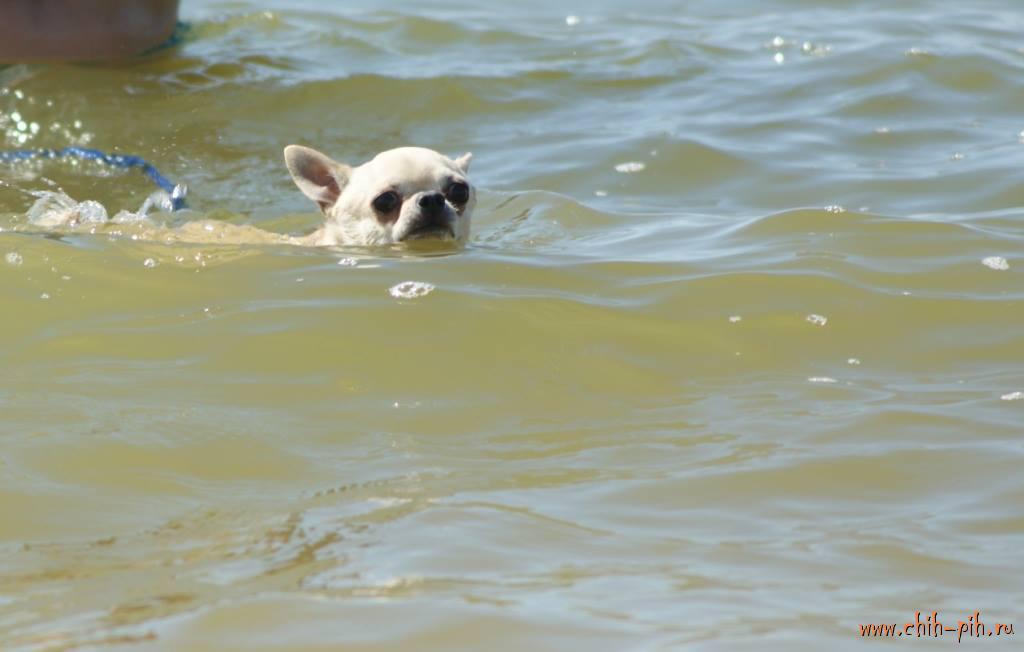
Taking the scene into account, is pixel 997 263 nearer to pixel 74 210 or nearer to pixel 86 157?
pixel 74 210

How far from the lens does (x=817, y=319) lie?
212 inches

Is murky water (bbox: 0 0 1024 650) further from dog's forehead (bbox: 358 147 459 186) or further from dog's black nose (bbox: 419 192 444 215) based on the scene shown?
dog's forehead (bbox: 358 147 459 186)

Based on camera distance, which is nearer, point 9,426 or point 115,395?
point 9,426

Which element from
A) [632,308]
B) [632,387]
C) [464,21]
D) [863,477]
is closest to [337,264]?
[632,308]

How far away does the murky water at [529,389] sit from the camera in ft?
10.5

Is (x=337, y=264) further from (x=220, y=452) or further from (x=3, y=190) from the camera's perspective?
(x=3, y=190)

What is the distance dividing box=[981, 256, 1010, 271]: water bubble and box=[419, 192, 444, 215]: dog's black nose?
231cm

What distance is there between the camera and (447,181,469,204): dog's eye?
669cm

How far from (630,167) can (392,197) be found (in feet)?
7.52

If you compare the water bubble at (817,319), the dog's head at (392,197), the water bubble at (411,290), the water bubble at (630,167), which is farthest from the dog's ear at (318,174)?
the water bubble at (817,319)

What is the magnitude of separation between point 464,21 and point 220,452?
867 centimetres

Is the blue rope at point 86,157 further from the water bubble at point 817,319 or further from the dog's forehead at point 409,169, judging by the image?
A: the water bubble at point 817,319

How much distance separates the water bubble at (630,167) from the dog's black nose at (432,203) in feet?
7.22

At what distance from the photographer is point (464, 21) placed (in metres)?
12.3
